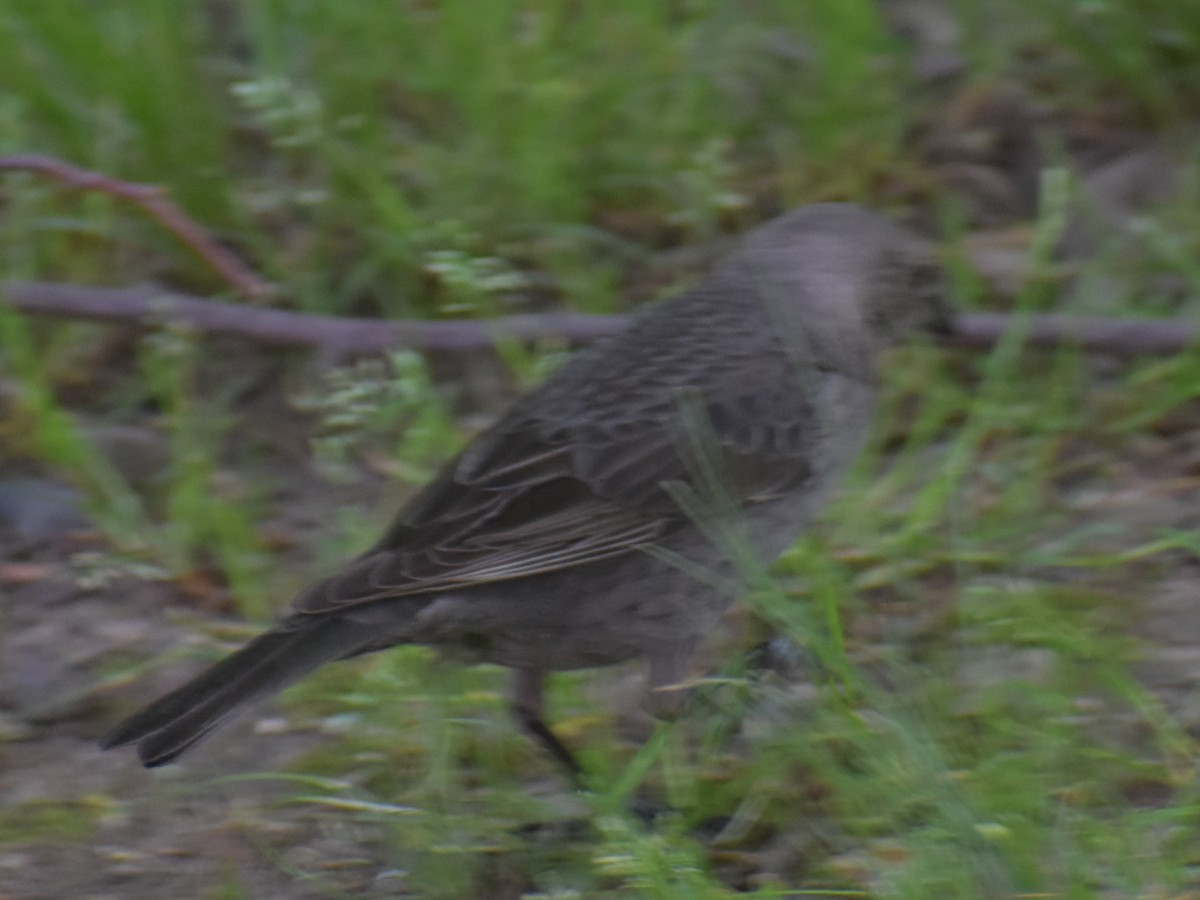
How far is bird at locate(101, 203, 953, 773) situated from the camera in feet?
11.2

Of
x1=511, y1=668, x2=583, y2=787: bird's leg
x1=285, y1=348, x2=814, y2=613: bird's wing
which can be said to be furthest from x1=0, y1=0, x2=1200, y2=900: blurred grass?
x1=285, y1=348, x2=814, y2=613: bird's wing

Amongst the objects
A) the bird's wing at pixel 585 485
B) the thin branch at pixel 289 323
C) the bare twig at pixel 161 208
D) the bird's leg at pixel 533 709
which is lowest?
the bird's leg at pixel 533 709

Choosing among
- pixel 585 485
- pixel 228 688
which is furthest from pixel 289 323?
pixel 228 688

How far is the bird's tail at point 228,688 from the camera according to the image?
3.33 m

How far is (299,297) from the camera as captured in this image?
511 centimetres

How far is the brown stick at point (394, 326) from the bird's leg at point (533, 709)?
1.20 metres

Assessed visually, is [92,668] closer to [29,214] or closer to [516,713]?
[516,713]

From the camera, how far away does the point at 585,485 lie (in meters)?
3.58

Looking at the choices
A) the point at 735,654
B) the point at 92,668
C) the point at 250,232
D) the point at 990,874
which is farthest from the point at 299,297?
the point at 990,874

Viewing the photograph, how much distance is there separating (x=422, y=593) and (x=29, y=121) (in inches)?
98.2

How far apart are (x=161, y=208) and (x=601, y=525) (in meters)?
1.96

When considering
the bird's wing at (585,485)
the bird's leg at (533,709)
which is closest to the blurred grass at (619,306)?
the bird's leg at (533,709)

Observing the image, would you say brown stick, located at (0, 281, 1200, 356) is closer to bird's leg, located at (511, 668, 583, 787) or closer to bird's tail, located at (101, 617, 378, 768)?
bird's leg, located at (511, 668, 583, 787)

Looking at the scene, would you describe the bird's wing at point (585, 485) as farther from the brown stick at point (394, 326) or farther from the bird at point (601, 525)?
the brown stick at point (394, 326)
